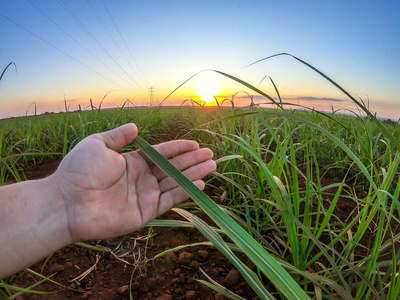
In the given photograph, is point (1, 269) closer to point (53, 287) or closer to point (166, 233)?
point (53, 287)

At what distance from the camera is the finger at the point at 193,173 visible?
4.09ft

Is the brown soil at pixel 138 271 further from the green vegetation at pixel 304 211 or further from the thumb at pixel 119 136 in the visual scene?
the thumb at pixel 119 136

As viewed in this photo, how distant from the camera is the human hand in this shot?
101 cm

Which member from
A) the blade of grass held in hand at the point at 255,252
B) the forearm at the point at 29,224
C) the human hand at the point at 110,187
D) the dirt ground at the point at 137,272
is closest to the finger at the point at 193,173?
the human hand at the point at 110,187

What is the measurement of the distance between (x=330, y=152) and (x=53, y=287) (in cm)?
214

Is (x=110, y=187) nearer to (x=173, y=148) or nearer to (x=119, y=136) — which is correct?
(x=119, y=136)

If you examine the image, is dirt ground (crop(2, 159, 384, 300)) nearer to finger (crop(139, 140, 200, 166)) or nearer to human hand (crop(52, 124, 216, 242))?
human hand (crop(52, 124, 216, 242))

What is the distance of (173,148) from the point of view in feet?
4.03

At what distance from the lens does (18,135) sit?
3195mm

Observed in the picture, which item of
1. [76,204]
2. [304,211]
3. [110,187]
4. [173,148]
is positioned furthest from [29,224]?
[304,211]

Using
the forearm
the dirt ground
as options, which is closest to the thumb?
the forearm

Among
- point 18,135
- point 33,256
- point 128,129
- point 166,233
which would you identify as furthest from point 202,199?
point 18,135

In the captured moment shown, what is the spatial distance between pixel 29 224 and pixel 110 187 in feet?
1.00

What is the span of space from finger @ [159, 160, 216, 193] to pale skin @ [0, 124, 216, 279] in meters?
0.08
